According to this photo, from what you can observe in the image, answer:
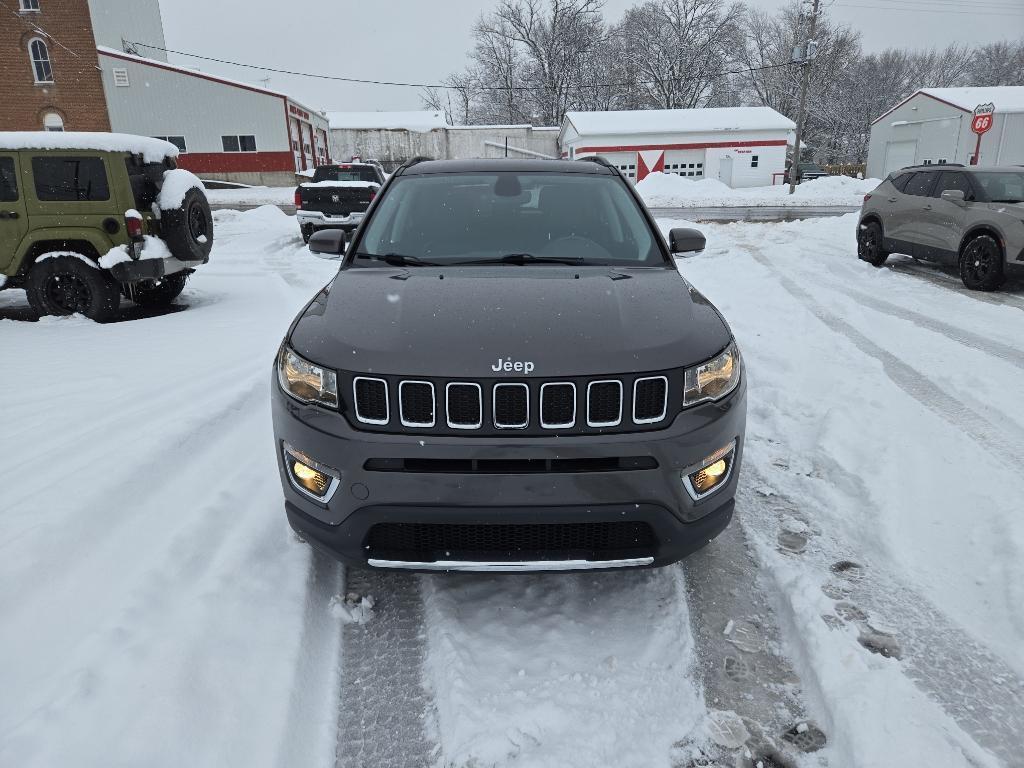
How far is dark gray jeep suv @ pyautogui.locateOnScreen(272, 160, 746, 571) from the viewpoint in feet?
7.25

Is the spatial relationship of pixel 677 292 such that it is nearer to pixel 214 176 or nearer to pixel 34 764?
pixel 34 764

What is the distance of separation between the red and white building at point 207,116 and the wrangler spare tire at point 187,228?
27821 mm

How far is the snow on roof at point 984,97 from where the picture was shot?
111 ft

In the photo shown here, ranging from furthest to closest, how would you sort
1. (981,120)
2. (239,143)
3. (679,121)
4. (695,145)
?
1. (679,121)
2. (695,145)
3. (239,143)
4. (981,120)

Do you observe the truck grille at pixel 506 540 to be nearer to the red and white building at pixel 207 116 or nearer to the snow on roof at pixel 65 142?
the snow on roof at pixel 65 142

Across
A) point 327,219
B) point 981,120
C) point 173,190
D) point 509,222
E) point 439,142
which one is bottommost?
point 327,219

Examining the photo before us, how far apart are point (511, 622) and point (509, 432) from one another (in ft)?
2.71

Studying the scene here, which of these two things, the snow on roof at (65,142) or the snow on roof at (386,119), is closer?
the snow on roof at (65,142)

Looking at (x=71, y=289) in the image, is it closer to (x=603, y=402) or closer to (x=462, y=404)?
(x=462, y=404)

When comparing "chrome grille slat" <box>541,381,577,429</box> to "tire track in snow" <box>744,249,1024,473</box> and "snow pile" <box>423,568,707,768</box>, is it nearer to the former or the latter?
"snow pile" <box>423,568,707,768</box>

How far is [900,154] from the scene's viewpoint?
1543 inches

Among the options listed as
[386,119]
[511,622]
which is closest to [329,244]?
[511,622]

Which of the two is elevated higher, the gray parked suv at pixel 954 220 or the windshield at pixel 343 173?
the windshield at pixel 343 173

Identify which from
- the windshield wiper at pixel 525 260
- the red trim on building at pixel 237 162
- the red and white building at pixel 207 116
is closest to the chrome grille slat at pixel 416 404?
the windshield wiper at pixel 525 260
